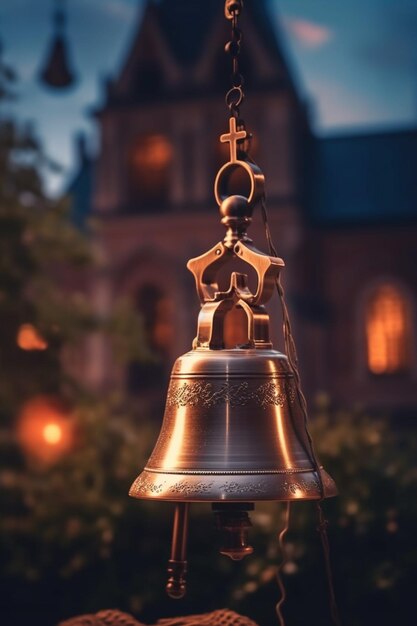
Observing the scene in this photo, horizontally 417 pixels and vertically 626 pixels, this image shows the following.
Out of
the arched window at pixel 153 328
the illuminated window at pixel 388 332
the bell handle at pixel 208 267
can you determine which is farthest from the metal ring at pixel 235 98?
the illuminated window at pixel 388 332

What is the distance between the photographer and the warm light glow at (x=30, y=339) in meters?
9.38

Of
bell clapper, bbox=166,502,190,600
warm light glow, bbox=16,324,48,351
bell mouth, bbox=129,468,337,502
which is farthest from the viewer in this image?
warm light glow, bbox=16,324,48,351

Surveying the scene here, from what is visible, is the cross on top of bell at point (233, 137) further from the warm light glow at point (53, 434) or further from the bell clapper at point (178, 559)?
the warm light glow at point (53, 434)

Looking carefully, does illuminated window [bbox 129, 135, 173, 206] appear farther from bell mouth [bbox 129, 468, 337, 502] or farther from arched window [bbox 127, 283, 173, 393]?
bell mouth [bbox 129, 468, 337, 502]

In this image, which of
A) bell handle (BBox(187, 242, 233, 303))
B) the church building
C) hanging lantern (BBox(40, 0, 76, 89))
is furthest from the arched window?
bell handle (BBox(187, 242, 233, 303))

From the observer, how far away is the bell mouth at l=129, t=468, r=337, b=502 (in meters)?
2.47

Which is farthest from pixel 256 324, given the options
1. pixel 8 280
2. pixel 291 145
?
pixel 291 145

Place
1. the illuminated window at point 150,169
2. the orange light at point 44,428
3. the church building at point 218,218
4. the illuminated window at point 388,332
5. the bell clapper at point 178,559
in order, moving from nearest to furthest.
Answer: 1. the bell clapper at point 178,559
2. the orange light at point 44,428
3. the church building at point 218,218
4. the illuminated window at point 388,332
5. the illuminated window at point 150,169

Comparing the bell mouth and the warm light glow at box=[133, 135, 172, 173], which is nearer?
the bell mouth

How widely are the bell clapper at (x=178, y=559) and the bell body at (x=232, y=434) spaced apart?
0.28 m

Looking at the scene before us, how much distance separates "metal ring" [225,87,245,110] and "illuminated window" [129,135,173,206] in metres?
22.6

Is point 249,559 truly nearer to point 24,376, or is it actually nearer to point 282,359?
point 282,359

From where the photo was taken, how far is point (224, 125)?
24.5m

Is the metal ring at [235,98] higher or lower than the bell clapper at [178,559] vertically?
higher
